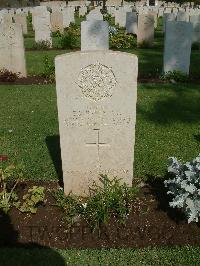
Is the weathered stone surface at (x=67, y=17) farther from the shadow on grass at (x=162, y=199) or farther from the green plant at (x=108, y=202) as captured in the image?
the green plant at (x=108, y=202)

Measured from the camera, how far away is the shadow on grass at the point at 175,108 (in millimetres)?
8172

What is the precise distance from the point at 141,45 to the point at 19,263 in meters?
14.6

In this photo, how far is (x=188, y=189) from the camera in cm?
412

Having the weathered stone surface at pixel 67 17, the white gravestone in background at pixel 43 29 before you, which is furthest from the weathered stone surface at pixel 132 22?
the weathered stone surface at pixel 67 17

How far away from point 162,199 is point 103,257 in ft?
4.21

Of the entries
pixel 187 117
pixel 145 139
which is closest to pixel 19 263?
pixel 145 139

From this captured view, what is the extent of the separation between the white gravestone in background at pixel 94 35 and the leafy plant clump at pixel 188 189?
8110mm

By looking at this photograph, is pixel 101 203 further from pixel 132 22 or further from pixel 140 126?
pixel 132 22

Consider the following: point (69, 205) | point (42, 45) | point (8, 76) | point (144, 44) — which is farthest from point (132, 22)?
point (69, 205)

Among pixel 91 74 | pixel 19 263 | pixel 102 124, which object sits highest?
pixel 91 74

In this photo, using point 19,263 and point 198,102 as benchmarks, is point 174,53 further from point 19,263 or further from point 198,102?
point 19,263

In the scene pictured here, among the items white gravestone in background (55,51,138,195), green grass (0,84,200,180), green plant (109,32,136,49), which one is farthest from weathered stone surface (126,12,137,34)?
white gravestone in background (55,51,138,195)

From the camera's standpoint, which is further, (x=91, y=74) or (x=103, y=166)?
(x=103, y=166)

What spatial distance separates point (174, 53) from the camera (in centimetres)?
1103
